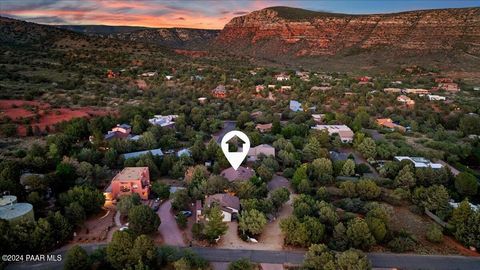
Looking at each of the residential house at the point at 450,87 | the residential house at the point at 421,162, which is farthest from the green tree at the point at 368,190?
the residential house at the point at 450,87

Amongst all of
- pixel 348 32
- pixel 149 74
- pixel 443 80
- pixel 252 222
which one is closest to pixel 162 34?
pixel 348 32

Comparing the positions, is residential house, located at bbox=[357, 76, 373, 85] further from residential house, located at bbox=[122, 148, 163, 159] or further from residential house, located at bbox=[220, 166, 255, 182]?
residential house, located at bbox=[122, 148, 163, 159]

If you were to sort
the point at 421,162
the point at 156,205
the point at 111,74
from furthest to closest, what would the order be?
the point at 111,74, the point at 421,162, the point at 156,205

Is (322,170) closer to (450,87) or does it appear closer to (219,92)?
(219,92)

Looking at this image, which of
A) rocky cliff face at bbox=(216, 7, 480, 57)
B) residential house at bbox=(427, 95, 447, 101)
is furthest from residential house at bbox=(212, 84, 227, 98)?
rocky cliff face at bbox=(216, 7, 480, 57)

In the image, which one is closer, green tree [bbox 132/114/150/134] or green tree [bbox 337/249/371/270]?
green tree [bbox 337/249/371/270]

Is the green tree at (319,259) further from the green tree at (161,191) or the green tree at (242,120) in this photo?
the green tree at (242,120)

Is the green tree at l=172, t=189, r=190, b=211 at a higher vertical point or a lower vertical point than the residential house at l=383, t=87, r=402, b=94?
lower
